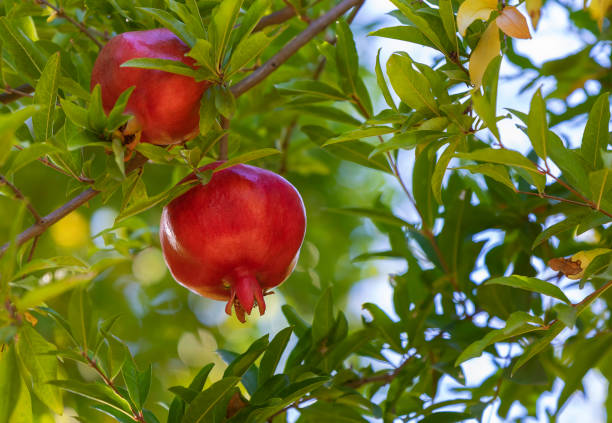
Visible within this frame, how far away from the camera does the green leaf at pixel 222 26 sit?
981 mm

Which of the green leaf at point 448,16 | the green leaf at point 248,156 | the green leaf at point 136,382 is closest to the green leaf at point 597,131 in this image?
the green leaf at point 448,16

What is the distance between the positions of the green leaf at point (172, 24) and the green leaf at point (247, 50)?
62 mm

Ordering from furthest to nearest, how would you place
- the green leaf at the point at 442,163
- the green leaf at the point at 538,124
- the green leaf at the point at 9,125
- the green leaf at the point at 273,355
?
the green leaf at the point at 273,355, the green leaf at the point at 442,163, the green leaf at the point at 538,124, the green leaf at the point at 9,125

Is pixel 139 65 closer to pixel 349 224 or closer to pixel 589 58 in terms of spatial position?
pixel 589 58

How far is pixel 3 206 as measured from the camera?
238 centimetres

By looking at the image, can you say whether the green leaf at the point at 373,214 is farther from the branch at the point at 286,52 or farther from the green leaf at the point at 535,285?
the green leaf at the point at 535,285

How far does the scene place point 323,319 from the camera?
1.32 metres

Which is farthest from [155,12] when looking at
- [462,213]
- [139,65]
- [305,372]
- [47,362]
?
[462,213]

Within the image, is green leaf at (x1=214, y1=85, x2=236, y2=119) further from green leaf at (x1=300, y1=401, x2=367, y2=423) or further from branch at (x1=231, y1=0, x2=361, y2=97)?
green leaf at (x1=300, y1=401, x2=367, y2=423)

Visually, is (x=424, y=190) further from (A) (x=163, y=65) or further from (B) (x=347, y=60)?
(A) (x=163, y=65)

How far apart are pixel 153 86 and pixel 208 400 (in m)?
0.46

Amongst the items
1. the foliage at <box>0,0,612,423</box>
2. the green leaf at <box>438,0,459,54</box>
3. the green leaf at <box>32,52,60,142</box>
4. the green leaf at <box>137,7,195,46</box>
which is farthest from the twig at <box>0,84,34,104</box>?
the green leaf at <box>438,0,459,54</box>

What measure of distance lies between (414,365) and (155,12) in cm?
82

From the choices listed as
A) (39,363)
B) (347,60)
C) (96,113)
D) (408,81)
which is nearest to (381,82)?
(408,81)
